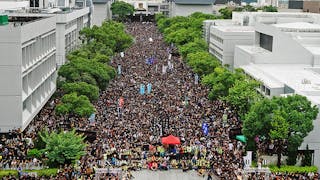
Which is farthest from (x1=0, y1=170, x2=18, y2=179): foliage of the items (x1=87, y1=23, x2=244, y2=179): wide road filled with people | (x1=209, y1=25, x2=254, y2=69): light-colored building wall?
(x1=209, y1=25, x2=254, y2=69): light-colored building wall

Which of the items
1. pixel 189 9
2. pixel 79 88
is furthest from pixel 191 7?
pixel 79 88

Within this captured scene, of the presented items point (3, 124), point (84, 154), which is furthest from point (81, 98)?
point (84, 154)

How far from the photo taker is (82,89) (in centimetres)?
5169

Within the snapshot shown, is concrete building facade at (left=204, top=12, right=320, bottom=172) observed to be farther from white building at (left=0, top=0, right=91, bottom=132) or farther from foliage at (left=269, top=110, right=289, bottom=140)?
white building at (left=0, top=0, right=91, bottom=132)

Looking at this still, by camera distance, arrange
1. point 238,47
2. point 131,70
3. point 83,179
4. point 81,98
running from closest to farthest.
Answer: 1. point 83,179
2. point 81,98
3. point 238,47
4. point 131,70

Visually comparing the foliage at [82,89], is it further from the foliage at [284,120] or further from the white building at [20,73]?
the foliage at [284,120]

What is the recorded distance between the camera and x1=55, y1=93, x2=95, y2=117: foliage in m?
47.0

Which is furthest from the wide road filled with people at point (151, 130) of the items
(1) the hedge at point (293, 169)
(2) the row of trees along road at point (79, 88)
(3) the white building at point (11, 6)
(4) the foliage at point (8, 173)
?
(3) the white building at point (11, 6)

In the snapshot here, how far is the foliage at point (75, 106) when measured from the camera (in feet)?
154

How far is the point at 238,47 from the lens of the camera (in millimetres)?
72375

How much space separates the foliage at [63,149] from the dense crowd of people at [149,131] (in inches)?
28.4

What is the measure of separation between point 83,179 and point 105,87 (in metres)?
26.3

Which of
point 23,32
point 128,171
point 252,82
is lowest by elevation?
point 128,171

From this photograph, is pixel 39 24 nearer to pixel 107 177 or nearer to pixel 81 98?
pixel 81 98
